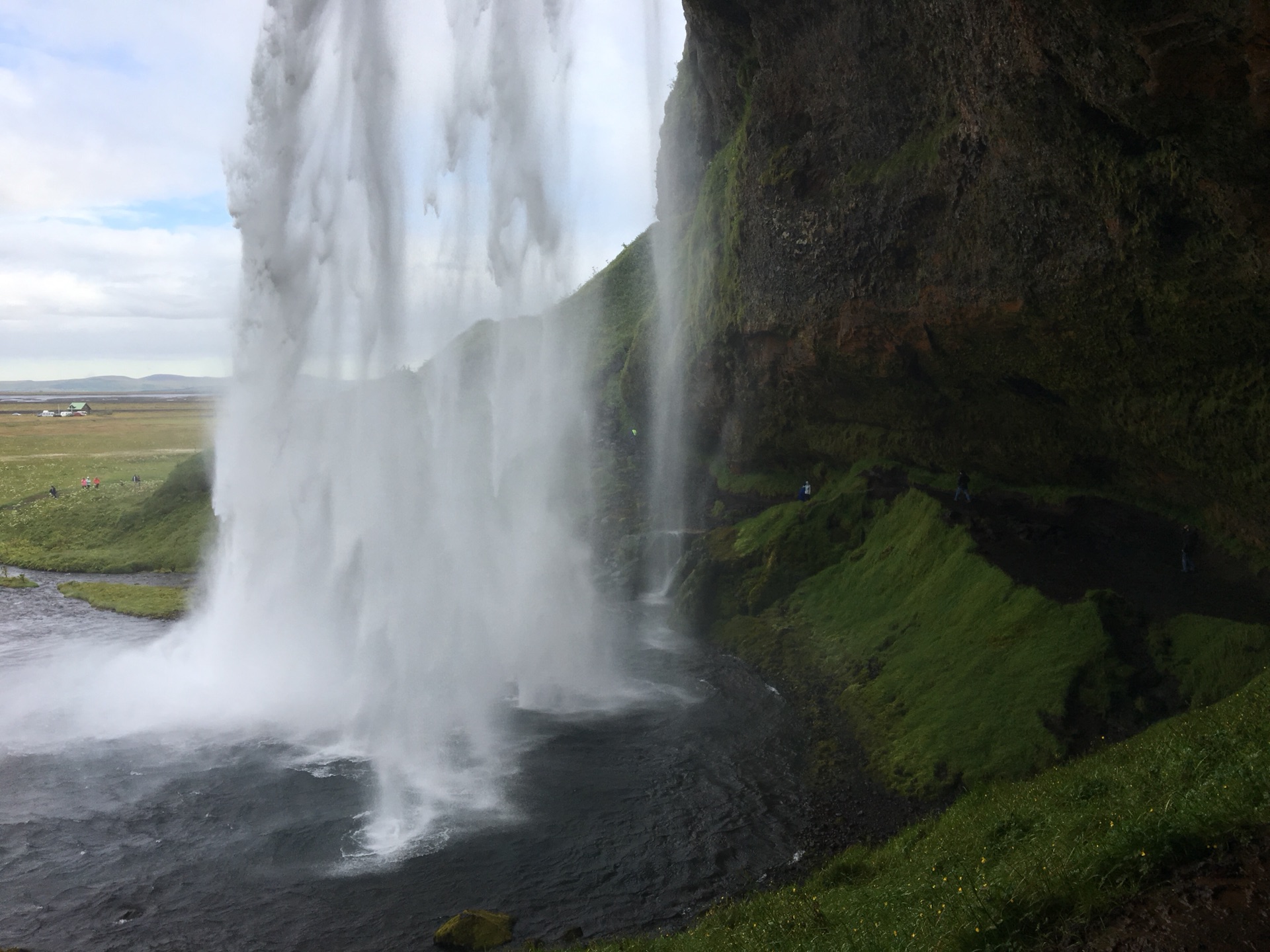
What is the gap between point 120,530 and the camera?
2253 inches

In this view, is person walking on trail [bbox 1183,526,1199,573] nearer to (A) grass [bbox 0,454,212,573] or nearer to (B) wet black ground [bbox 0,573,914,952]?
(B) wet black ground [bbox 0,573,914,952]

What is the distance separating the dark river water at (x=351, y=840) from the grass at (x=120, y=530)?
105 feet

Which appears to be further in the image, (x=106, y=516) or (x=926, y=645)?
A: (x=106, y=516)

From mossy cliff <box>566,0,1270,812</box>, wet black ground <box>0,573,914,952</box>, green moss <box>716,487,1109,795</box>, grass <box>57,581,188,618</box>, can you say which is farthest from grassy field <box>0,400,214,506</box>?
green moss <box>716,487,1109,795</box>

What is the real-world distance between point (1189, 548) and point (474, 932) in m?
20.5

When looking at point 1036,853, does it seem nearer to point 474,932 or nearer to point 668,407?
point 474,932

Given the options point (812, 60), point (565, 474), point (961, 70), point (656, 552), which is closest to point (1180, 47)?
point (961, 70)

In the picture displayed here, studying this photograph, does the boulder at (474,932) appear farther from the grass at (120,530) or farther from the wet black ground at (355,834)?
the grass at (120,530)

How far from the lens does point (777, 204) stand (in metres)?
35.7

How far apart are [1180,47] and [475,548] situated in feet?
81.2

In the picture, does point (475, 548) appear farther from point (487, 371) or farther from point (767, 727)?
point (487, 371)

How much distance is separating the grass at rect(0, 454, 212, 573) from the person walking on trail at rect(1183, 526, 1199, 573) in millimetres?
47183

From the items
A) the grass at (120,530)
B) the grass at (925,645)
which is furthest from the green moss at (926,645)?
the grass at (120,530)

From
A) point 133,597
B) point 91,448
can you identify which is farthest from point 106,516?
point 91,448
